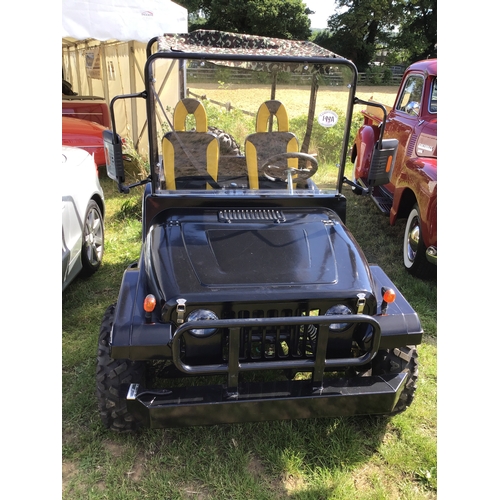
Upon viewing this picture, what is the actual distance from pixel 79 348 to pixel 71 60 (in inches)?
449

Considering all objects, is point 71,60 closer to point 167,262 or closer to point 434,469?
point 167,262

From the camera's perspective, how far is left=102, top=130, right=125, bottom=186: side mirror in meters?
2.75

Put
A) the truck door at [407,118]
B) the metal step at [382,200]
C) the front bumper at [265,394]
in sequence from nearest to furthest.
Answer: the front bumper at [265,394]
the truck door at [407,118]
the metal step at [382,200]

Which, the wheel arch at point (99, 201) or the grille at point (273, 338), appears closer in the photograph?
the grille at point (273, 338)

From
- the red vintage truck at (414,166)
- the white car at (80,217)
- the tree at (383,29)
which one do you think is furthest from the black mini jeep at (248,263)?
the tree at (383,29)

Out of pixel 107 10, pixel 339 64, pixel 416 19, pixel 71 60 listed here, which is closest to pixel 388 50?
pixel 416 19

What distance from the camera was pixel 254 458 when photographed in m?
2.63

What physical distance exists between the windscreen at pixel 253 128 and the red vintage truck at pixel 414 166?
457 mm

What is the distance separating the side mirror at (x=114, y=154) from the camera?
275 centimetres

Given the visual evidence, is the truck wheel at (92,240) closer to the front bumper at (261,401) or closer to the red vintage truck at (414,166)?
the front bumper at (261,401)

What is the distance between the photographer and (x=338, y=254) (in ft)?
8.89

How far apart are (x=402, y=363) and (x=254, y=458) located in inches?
39.7

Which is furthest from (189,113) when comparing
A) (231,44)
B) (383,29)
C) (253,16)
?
(383,29)

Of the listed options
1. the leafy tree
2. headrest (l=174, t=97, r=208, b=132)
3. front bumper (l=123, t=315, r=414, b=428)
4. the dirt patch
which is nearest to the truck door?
headrest (l=174, t=97, r=208, b=132)
